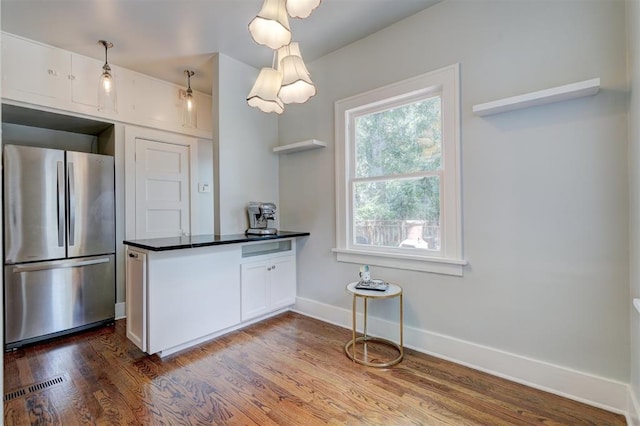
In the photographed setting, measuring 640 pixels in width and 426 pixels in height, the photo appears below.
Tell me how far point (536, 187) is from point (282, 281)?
8.16 ft

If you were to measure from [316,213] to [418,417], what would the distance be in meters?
2.11

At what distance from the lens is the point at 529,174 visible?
222cm

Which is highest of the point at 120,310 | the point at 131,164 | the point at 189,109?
the point at 189,109

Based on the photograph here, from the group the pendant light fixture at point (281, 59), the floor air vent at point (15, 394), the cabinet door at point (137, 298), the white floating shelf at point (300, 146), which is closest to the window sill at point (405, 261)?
the white floating shelf at point (300, 146)

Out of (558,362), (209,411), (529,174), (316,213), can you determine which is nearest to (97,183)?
(316,213)

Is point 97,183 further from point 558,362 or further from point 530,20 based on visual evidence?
point 558,362

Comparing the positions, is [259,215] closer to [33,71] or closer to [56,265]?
[56,265]

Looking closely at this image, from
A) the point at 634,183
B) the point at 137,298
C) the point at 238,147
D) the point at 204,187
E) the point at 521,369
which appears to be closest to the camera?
the point at 634,183

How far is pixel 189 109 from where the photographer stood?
3738mm

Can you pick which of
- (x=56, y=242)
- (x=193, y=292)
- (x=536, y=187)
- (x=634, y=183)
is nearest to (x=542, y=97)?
(x=536, y=187)

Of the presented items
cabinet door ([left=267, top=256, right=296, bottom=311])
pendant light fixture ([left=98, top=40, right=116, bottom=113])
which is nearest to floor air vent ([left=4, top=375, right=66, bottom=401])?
cabinet door ([left=267, top=256, right=296, bottom=311])

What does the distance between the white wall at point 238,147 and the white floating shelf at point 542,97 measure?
2.30m

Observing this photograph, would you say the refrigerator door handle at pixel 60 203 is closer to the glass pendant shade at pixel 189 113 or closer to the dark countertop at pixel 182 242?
the dark countertop at pixel 182 242

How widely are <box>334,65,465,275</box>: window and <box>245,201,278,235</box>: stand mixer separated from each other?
766mm
